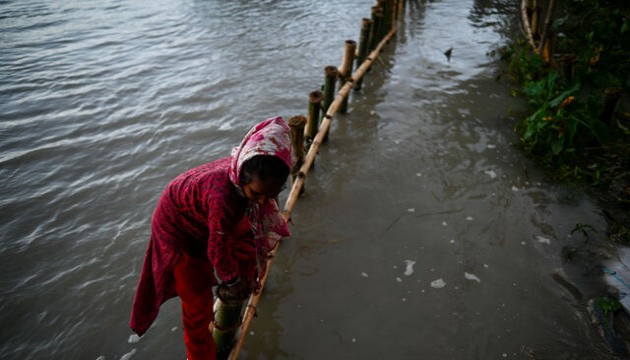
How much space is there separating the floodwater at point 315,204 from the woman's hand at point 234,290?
0.87 m

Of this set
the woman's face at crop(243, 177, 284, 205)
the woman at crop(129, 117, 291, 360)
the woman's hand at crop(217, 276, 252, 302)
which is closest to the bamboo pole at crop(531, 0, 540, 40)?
the woman at crop(129, 117, 291, 360)

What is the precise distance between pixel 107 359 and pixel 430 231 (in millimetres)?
2801

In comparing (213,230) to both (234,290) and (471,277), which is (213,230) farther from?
(471,277)

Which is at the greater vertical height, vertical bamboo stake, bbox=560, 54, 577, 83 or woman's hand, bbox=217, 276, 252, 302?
vertical bamboo stake, bbox=560, 54, 577, 83

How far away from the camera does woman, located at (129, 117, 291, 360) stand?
1.55 meters

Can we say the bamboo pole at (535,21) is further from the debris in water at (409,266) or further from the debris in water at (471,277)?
the debris in water at (409,266)

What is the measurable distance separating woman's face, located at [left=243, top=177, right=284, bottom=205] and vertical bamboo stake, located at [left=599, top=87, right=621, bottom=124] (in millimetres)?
4288

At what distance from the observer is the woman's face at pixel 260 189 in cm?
153

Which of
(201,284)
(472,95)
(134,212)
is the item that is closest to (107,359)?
(201,284)

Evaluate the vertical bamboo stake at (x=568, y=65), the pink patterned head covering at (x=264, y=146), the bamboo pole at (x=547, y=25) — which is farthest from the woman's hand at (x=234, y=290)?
the bamboo pole at (x=547, y=25)

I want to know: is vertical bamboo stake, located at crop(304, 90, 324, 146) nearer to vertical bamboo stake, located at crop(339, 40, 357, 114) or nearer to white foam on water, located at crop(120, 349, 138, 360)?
vertical bamboo stake, located at crop(339, 40, 357, 114)

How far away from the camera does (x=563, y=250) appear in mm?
A: 3141

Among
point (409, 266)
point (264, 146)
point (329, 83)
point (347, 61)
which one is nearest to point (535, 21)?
point (347, 61)

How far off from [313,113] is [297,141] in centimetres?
65
